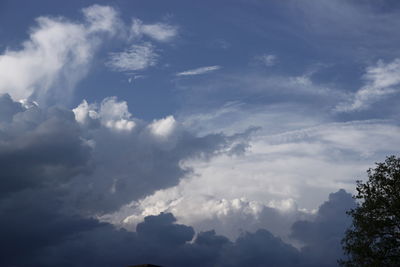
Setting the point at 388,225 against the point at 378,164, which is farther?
the point at 378,164

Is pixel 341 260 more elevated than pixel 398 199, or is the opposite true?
pixel 398 199

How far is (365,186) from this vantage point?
172ft

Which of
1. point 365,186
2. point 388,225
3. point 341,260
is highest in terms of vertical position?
point 365,186

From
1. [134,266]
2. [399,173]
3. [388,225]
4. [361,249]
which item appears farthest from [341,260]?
[134,266]

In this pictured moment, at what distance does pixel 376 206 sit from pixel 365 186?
3208 mm

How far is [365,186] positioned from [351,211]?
139 inches

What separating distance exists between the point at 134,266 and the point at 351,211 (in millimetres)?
26971

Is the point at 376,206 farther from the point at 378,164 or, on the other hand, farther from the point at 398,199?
Result: the point at 378,164

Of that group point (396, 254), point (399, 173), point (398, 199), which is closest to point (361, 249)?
point (396, 254)

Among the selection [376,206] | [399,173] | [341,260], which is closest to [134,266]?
[341,260]

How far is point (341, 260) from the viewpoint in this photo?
170ft

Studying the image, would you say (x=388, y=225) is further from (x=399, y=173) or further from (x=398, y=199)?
(x=399, y=173)

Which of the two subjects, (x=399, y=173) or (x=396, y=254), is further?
(x=399, y=173)

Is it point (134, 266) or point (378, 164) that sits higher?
point (378, 164)
